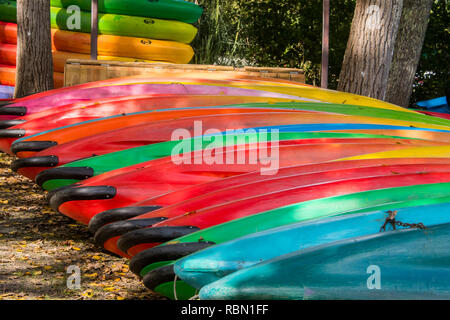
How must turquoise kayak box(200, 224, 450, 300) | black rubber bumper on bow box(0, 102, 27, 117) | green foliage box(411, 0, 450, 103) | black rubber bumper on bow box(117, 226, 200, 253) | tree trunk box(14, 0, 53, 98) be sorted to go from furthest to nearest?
1. green foliage box(411, 0, 450, 103)
2. tree trunk box(14, 0, 53, 98)
3. black rubber bumper on bow box(0, 102, 27, 117)
4. black rubber bumper on bow box(117, 226, 200, 253)
5. turquoise kayak box(200, 224, 450, 300)

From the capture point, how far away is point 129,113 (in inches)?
175

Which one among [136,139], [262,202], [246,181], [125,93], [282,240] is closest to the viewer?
[282,240]

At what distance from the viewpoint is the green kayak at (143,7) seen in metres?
7.49

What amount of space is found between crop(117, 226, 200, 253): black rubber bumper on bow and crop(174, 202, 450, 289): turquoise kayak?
347 mm

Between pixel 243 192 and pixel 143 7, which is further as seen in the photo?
pixel 143 7

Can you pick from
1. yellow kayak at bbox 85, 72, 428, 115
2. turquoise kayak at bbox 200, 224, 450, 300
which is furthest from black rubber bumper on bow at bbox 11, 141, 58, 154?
turquoise kayak at bbox 200, 224, 450, 300

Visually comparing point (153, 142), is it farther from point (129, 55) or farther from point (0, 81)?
point (0, 81)

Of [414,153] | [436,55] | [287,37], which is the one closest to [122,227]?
[414,153]

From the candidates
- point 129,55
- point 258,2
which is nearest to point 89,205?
point 129,55

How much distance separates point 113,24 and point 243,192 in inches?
198

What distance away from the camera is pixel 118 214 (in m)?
3.20

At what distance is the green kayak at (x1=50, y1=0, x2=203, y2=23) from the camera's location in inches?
295

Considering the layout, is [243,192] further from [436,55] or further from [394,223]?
[436,55]

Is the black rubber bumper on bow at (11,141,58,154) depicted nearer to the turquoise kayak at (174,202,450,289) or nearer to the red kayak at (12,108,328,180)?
the red kayak at (12,108,328,180)
